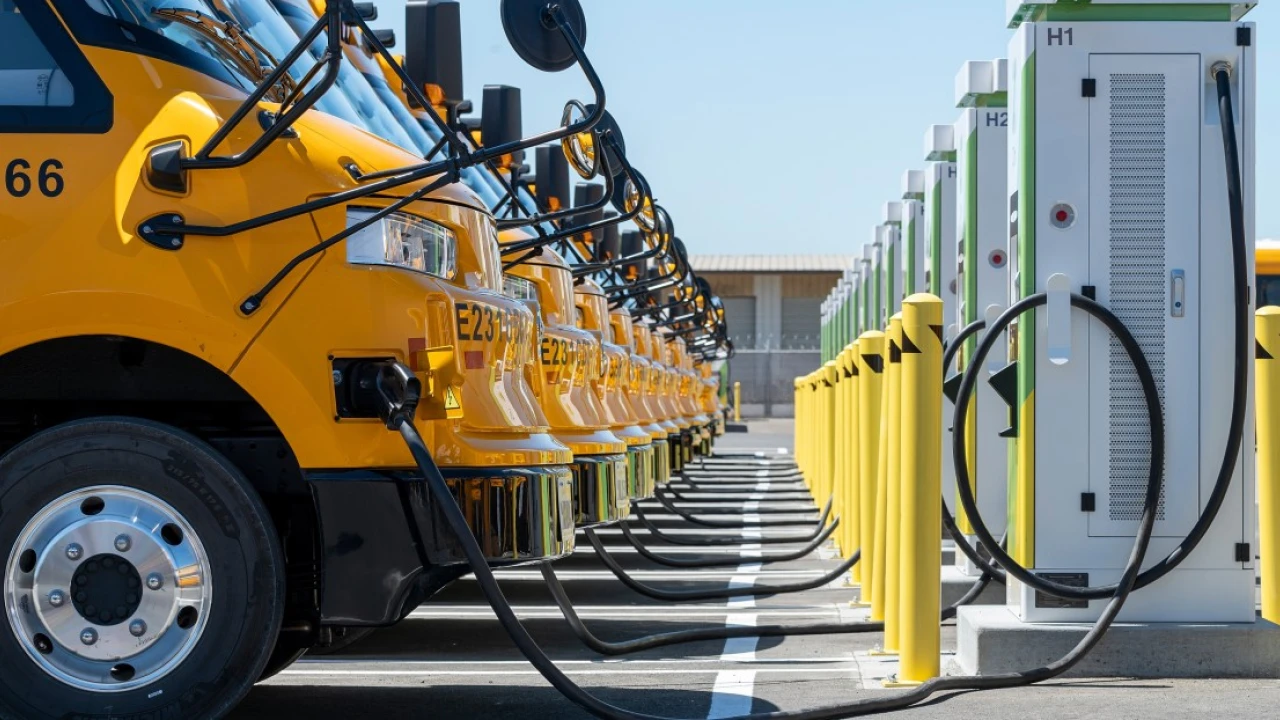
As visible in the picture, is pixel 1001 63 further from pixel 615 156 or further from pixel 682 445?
pixel 682 445

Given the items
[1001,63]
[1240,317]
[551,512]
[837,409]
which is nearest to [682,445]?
[837,409]

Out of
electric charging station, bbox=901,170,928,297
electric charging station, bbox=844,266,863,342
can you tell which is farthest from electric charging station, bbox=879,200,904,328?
electric charging station, bbox=844,266,863,342

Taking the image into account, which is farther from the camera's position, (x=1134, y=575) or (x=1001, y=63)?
(x=1001, y=63)

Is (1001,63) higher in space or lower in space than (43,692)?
higher

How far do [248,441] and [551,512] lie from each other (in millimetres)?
897

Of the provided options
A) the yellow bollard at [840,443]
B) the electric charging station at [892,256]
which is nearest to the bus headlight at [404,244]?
the yellow bollard at [840,443]

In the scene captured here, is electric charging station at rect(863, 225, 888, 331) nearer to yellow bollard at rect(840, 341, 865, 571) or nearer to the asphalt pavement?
yellow bollard at rect(840, 341, 865, 571)

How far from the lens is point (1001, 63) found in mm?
9727

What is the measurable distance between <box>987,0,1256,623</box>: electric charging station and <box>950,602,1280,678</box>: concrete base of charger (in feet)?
0.92

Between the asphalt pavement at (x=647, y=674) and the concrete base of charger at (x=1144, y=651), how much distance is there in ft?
0.32

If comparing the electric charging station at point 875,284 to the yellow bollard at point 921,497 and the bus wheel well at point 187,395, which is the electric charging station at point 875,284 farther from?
the bus wheel well at point 187,395

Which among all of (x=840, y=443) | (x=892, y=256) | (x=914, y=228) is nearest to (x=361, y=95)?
(x=840, y=443)

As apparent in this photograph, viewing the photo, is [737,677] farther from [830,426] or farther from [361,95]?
[830,426]

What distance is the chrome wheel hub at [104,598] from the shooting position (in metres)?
4.59
